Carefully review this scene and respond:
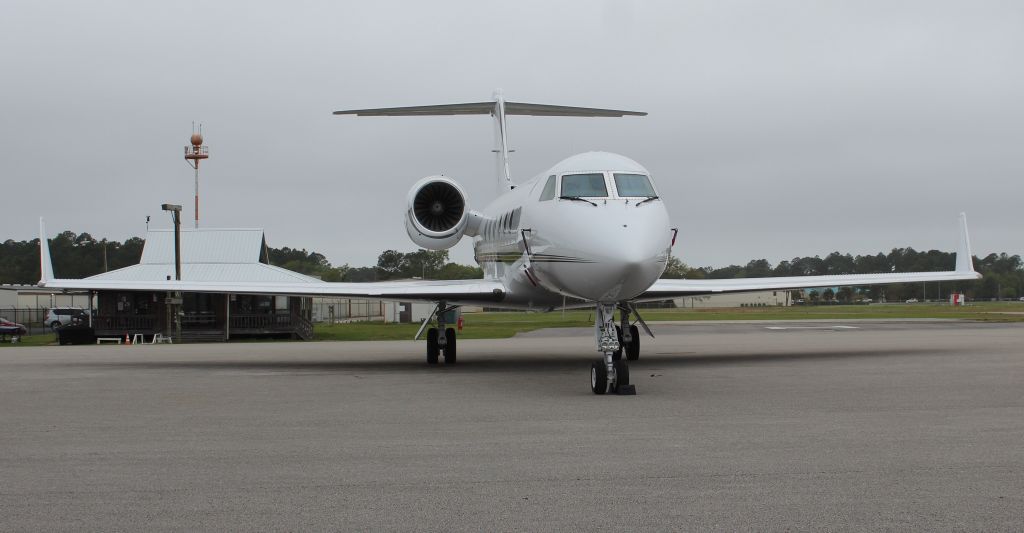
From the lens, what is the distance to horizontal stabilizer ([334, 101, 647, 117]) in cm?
2225

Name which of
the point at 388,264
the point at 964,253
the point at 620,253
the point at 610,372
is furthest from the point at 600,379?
the point at 388,264

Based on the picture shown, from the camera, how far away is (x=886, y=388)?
12062mm

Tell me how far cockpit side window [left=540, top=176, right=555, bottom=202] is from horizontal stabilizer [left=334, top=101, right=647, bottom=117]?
29.4 ft

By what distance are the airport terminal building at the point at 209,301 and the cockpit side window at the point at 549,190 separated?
2425 cm

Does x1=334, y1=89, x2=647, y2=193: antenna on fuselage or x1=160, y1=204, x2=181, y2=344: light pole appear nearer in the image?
x1=334, y1=89, x2=647, y2=193: antenna on fuselage

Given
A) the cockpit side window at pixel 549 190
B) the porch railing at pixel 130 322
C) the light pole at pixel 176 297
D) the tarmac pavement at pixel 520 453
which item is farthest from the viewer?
the porch railing at pixel 130 322

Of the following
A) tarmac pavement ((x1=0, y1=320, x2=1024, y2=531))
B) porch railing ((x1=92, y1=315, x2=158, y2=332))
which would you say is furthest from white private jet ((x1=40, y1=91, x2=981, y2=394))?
porch railing ((x1=92, y1=315, x2=158, y2=332))

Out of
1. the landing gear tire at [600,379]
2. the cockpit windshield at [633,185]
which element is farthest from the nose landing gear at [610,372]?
the cockpit windshield at [633,185]

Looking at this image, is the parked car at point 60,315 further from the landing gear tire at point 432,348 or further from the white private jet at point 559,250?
the landing gear tire at point 432,348

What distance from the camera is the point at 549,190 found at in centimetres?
1385

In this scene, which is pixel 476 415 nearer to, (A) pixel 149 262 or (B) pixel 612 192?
(B) pixel 612 192

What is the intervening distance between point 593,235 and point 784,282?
7743 millimetres

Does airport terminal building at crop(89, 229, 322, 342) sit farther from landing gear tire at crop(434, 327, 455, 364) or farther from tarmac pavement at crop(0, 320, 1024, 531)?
tarmac pavement at crop(0, 320, 1024, 531)

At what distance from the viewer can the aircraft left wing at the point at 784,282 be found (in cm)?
1694
